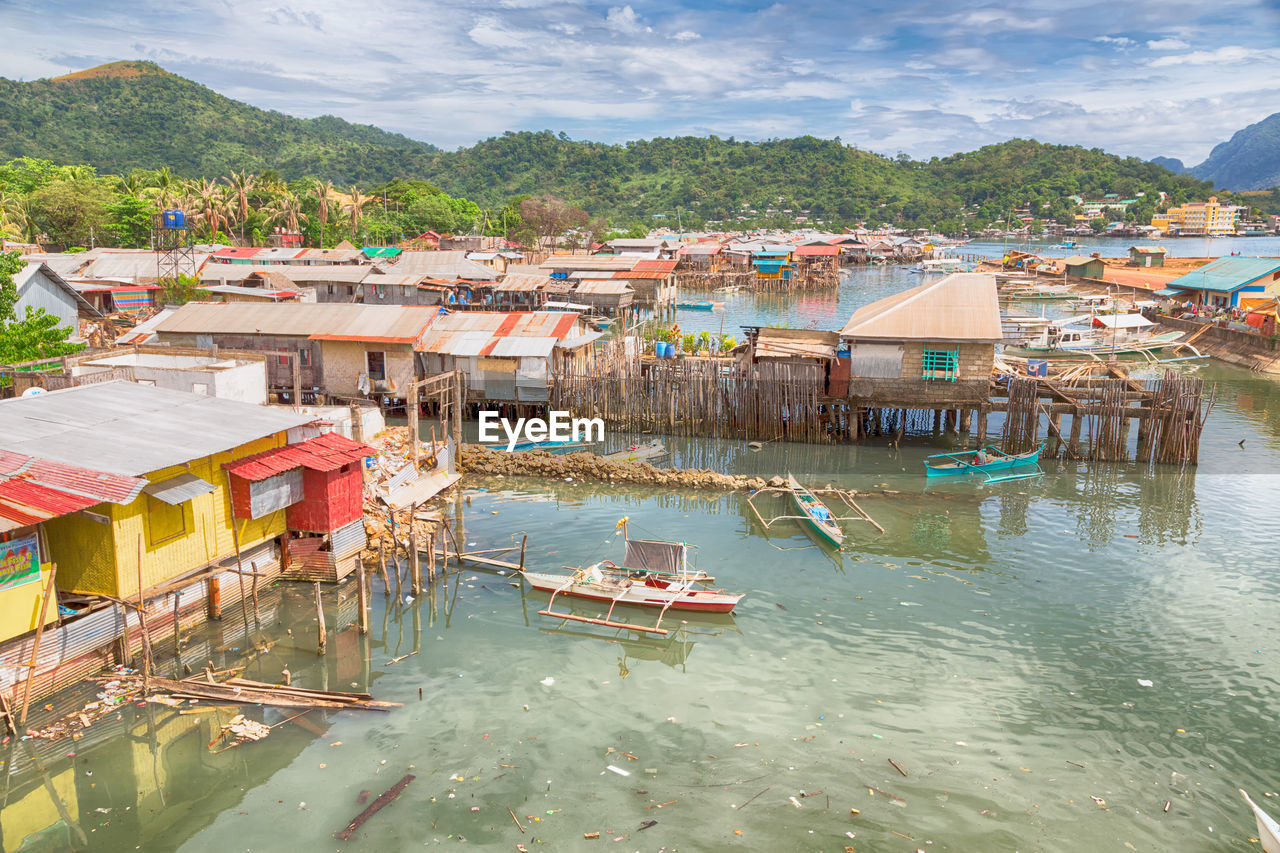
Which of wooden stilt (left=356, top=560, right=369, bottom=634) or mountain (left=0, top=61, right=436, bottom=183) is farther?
mountain (left=0, top=61, right=436, bottom=183)

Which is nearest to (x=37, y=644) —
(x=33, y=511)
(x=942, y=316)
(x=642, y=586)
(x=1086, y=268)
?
(x=33, y=511)

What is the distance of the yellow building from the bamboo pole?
200232 millimetres

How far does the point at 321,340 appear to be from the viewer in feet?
114

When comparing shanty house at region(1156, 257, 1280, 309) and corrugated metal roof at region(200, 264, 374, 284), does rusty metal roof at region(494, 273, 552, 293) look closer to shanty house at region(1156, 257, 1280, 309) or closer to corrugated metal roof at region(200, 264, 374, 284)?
corrugated metal roof at region(200, 264, 374, 284)

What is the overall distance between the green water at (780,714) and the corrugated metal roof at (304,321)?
1326cm

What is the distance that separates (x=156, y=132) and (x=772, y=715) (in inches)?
5884

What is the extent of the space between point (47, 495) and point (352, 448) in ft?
23.3

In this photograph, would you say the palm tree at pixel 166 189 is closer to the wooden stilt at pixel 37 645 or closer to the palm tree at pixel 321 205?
the palm tree at pixel 321 205

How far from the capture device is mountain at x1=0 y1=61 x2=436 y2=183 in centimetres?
12038

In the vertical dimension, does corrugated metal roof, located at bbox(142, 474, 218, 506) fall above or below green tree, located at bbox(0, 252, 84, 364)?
below

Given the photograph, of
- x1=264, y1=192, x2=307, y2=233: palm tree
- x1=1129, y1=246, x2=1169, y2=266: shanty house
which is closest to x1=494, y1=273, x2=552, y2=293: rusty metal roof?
x1=264, y1=192, x2=307, y2=233: palm tree

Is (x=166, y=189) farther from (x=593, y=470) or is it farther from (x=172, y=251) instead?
(x=593, y=470)

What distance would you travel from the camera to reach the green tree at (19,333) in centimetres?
2873

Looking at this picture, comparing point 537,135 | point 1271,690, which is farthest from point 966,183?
point 1271,690
